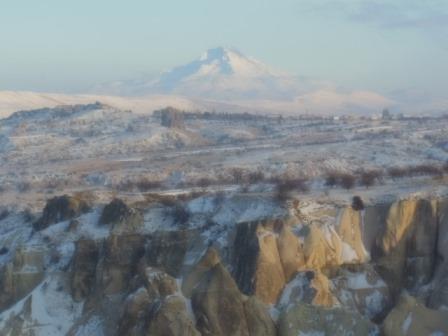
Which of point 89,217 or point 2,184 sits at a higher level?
point 89,217

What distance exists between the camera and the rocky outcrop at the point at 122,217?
43.9 metres

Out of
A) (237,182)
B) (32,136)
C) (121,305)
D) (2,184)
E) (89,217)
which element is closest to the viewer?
(121,305)

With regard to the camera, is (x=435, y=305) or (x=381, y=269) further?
(x=381, y=269)

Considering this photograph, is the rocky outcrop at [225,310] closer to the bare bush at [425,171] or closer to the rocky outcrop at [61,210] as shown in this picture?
the rocky outcrop at [61,210]

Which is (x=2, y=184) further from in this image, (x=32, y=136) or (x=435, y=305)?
(x=435, y=305)

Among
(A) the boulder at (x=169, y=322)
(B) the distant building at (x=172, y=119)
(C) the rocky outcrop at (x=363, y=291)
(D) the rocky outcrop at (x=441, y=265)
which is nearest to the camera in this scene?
(A) the boulder at (x=169, y=322)

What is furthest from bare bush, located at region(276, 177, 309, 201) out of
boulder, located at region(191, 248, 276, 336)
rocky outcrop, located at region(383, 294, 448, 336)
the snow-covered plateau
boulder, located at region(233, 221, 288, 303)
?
rocky outcrop, located at region(383, 294, 448, 336)

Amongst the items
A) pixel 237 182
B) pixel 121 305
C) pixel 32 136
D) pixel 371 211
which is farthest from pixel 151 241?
pixel 32 136

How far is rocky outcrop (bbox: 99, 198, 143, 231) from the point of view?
144ft

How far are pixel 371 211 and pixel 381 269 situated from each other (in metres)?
3.45

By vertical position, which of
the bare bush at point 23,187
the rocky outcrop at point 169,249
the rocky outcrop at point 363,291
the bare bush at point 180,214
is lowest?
the bare bush at point 23,187

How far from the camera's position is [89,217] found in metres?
47.5

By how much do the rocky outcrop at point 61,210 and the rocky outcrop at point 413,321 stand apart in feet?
72.4

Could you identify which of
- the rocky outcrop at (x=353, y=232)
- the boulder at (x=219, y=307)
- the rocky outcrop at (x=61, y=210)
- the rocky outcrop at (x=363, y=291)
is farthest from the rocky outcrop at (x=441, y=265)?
the rocky outcrop at (x=61, y=210)
